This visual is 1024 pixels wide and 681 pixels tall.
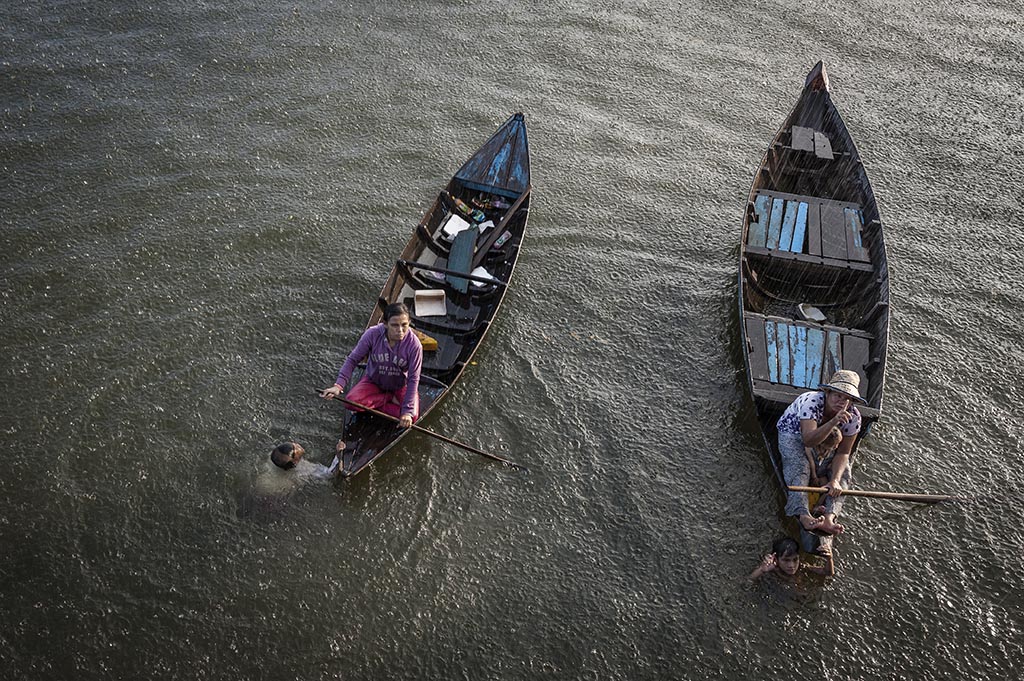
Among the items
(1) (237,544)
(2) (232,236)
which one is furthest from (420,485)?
(2) (232,236)

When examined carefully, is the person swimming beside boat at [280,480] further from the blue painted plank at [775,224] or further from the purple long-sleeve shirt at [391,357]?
the blue painted plank at [775,224]

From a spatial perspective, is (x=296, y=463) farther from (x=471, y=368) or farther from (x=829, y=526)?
(x=829, y=526)

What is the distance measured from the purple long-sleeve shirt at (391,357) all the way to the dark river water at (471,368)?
112 centimetres

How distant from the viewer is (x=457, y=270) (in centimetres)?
1060

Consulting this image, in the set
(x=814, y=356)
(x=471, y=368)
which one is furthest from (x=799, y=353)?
(x=471, y=368)

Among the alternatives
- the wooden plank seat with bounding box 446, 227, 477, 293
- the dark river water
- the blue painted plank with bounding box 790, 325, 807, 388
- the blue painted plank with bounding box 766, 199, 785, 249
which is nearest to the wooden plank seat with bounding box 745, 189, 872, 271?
the blue painted plank with bounding box 766, 199, 785, 249

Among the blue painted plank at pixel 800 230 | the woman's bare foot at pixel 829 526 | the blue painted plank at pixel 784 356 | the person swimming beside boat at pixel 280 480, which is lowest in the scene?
the person swimming beside boat at pixel 280 480

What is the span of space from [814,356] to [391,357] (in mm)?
5130

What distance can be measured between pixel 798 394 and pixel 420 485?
4.54m

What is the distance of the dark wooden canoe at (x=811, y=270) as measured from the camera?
29.7 ft

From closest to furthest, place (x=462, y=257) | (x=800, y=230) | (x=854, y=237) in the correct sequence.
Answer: (x=462, y=257)
(x=854, y=237)
(x=800, y=230)

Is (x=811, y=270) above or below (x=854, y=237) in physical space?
below

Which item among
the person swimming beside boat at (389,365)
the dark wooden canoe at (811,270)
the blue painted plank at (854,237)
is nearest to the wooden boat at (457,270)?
the person swimming beside boat at (389,365)

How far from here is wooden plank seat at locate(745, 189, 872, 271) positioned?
34.5ft
